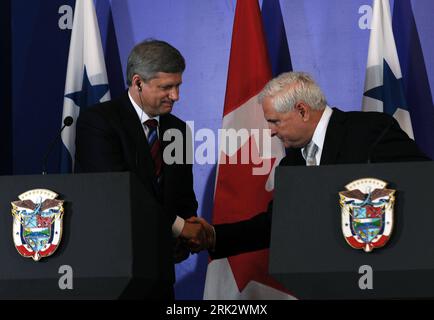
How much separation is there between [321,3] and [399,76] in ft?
2.24

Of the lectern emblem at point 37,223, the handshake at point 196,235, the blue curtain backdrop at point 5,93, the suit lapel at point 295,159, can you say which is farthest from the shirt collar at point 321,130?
the blue curtain backdrop at point 5,93

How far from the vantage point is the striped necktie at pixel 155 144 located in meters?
4.23

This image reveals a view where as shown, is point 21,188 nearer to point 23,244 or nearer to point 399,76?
point 23,244

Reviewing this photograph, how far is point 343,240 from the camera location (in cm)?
300

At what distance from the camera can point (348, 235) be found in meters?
2.99

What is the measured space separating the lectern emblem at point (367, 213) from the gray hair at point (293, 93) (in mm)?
1145

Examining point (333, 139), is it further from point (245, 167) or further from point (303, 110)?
point (245, 167)

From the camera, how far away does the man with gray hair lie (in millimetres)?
4059

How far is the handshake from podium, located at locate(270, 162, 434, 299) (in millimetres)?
1171

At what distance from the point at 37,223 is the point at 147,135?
128cm

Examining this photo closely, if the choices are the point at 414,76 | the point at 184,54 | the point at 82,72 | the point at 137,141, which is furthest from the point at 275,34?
the point at 137,141

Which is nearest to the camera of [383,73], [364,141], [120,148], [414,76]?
[364,141]
